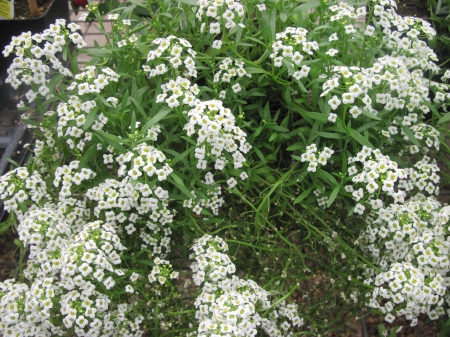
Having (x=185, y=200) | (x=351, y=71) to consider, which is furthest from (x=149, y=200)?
(x=351, y=71)

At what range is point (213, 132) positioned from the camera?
1874mm

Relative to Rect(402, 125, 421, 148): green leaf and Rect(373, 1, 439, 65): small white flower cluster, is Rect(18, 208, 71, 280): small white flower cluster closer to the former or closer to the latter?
Rect(402, 125, 421, 148): green leaf

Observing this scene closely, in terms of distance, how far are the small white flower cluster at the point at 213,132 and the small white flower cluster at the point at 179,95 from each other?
2.5 inches

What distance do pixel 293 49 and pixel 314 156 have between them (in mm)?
457

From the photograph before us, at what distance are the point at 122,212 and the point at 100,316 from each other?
0.44 m

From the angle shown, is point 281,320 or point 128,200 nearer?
point 128,200

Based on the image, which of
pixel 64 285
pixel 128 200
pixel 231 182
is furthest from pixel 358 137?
pixel 64 285

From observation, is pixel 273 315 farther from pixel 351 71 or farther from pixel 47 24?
pixel 47 24

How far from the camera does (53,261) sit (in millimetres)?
1974

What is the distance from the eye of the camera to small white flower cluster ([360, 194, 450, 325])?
1911 mm

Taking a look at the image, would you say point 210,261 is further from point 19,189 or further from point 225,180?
point 19,189

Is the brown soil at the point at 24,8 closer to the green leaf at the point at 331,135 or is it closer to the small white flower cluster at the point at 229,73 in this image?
the small white flower cluster at the point at 229,73

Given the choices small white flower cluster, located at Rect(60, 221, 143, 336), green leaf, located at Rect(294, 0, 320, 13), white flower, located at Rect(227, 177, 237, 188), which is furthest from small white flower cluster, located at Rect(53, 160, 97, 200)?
green leaf, located at Rect(294, 0, 320, 13)

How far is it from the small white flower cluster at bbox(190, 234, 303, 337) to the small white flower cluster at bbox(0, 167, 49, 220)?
0.71 meters
